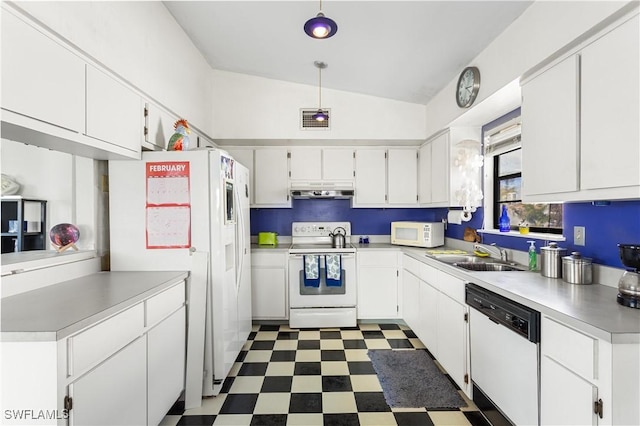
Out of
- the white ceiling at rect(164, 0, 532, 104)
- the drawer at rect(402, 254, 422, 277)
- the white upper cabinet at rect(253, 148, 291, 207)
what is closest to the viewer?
the white ceiling at rect(164, 0, 532, 104)

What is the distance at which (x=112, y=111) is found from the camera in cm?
190

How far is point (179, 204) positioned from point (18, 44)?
1.18 m

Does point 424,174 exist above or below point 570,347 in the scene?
above

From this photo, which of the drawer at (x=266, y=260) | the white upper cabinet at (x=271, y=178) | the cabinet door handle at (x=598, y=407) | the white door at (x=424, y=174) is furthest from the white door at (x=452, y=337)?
the white upper cabinet at (x=271, y=178)

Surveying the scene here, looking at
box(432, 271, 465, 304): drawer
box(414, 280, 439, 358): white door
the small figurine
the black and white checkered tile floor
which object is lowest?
the black and white checkered tile floor

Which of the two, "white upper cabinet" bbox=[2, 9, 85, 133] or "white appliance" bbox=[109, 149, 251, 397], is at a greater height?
"white upper cabinet" bbox=[2, 9, 85, 133]

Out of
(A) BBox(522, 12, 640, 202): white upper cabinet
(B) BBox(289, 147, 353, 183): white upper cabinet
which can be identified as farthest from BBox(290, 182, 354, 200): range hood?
(A) BBox(522, 12, 640, 202): white upper cabinet

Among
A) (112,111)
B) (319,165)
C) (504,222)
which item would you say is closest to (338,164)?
(319,165)

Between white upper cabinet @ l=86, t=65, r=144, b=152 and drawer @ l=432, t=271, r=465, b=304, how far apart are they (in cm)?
244

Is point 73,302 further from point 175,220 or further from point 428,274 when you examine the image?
point 428,274

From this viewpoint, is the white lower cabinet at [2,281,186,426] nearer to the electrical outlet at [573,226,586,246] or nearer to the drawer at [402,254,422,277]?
the drawer at [402,254,422,277]

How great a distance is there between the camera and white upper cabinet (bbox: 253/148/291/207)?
396 centimetres

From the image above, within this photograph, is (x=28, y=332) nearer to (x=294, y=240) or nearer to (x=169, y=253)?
(x=169, y=253)

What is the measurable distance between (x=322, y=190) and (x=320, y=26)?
2225mm
